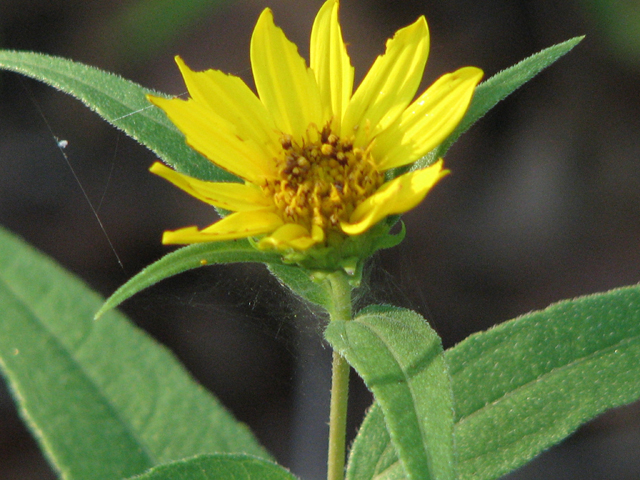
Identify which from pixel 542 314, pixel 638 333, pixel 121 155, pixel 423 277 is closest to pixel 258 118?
pixel 542 314

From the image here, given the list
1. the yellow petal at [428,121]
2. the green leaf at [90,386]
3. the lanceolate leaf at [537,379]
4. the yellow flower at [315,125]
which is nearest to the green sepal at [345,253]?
the yellow flower at [315,125]

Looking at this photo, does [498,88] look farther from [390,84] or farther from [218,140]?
[218,140]

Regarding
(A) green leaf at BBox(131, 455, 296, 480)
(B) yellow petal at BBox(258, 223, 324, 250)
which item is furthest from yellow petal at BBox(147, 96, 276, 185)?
(A) green leaf at BBox(131, 455, 296, 480)

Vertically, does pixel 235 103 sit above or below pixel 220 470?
above

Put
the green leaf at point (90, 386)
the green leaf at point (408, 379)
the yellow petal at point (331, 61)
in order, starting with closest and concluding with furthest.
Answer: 1. the green leaf at point (408, 379)
2. the yellow petal at point (331, 61)
3. the green leaf at point (90, 386)

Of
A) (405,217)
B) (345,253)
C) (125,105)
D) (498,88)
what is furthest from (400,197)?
(405,217)

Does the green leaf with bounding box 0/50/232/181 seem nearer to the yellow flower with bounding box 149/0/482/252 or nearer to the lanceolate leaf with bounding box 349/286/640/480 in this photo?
the yellow flower with bounding box 149/0/482/252

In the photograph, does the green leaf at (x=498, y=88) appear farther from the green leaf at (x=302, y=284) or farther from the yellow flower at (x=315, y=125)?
the green leaf at (x=302, y=284)
